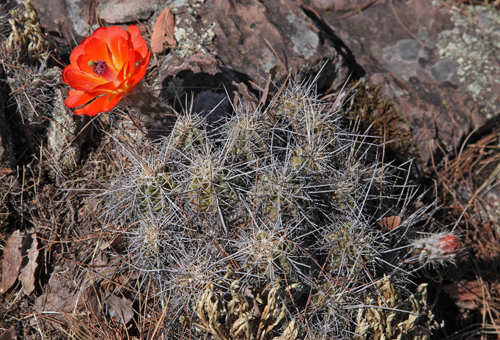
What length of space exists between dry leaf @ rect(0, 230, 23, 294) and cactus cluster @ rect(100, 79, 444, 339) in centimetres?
69

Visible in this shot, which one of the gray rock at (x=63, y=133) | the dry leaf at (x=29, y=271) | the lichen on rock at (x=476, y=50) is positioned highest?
the lichen on rock at (x=476, y=50)

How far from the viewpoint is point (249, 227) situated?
2.15m

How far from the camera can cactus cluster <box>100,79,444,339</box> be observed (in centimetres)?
195

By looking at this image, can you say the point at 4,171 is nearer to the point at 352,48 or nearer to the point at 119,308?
the point at 119,308

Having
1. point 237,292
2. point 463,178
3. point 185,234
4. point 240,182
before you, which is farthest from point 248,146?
Answer: point 463,178

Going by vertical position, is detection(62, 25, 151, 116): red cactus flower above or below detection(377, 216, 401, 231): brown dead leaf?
above

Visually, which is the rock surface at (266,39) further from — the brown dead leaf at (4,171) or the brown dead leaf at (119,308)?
the brown dead leaf at (119,308)

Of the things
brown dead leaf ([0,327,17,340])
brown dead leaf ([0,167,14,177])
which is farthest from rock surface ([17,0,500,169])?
brown dead leaf ([0,327,17,340])

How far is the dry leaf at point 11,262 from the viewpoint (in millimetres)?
2302

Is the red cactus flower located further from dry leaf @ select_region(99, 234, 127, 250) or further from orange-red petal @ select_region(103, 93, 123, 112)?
dry leaf @ select_region(99, 234, 127, 250)

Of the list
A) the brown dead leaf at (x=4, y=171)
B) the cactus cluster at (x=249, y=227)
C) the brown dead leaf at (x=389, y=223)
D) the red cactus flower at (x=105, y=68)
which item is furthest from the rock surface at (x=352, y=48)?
the brown dead leaf at (x=4, y=171)

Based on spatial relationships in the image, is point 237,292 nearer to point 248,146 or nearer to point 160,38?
point 248,146

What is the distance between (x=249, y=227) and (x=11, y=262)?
1636 millimetres

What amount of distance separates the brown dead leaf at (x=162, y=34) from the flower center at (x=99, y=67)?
889mm
